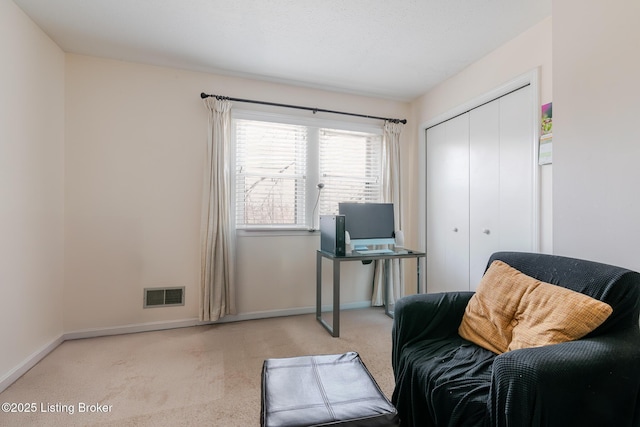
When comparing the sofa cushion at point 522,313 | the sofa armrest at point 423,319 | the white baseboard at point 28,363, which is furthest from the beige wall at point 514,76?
the white baseboard at point 28,363

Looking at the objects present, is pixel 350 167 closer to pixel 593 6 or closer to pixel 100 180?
pixel 593 6

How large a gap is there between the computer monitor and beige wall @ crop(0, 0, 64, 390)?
2388 millimetres

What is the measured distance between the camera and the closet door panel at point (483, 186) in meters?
2.41

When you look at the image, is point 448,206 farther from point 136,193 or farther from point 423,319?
point 136,193

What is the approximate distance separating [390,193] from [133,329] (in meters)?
2.88

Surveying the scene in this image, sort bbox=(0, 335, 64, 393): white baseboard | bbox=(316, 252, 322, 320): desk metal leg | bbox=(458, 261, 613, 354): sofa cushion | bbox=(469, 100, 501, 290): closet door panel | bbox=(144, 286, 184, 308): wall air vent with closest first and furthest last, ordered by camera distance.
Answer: bbox=(458, 261, 613, 354): sofa cushion → bbox=(0, 335, 64, 393): white baseboard → bbox=(469, 100, 501, 290): closet door panel → bbox=(144, 286, 184, 308): wall air vent → bbox=(316, 252, 322, 320): desk metal leg

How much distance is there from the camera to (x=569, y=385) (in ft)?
2.99

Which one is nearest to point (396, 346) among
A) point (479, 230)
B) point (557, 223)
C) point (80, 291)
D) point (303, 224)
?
point (557, 223)

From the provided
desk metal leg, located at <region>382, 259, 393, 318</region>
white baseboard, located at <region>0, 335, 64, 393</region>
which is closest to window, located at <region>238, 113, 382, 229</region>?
desk metal leg, located at <region>382, 259, 393, 318</region>

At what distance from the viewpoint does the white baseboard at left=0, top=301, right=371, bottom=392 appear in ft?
6.12

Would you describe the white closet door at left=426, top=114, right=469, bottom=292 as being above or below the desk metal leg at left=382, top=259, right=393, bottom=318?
above

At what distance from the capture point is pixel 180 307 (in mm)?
2697

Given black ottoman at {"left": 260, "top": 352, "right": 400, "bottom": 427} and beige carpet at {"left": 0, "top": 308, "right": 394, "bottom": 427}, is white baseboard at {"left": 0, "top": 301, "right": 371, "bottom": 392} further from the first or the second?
black ottoman at {"left": 260, "top": 352, "right": 400, "bottom": 427}

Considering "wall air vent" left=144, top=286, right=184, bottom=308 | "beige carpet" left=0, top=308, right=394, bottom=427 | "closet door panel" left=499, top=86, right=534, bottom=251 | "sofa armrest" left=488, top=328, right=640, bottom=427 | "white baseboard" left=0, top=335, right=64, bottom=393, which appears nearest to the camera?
"sofa armrest" left=488, top=328, right=640, bottom=427
